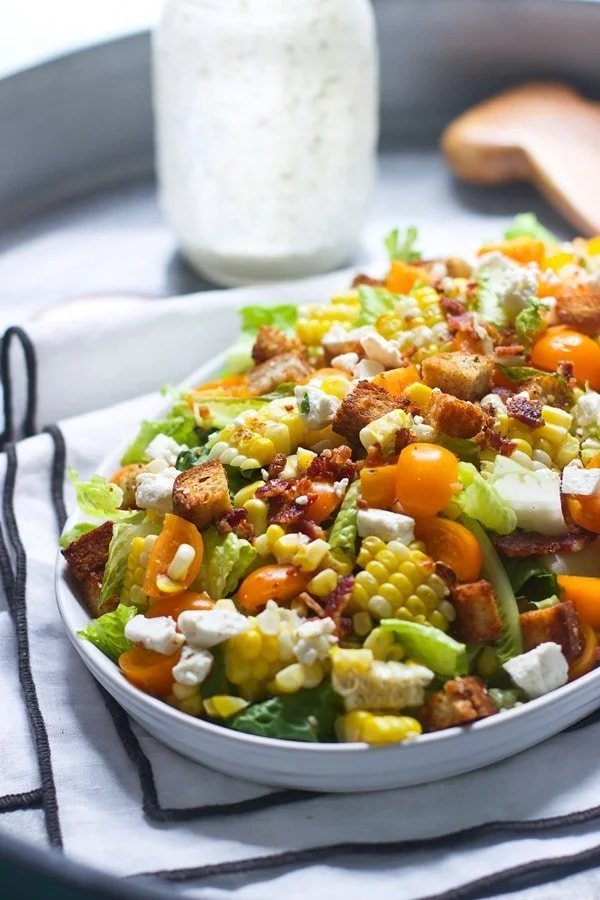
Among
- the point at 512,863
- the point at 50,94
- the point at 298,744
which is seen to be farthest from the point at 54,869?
the point at 50,94

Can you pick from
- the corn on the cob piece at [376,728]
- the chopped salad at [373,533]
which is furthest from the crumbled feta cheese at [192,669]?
the corn on the cob piece at [376,728]

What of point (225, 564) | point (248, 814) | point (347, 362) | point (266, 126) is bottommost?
point (248, 814)

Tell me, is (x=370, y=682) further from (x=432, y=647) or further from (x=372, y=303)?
(x=372, y=303)

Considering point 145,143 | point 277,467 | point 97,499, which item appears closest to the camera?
point 277,467

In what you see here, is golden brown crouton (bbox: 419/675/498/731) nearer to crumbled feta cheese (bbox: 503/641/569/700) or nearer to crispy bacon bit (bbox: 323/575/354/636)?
crumbled feta cheese (bbox: 503/641/569/700)

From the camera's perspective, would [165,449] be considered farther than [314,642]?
Yes

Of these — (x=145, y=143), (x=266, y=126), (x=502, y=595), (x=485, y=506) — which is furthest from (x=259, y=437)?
(x=145, y=143)

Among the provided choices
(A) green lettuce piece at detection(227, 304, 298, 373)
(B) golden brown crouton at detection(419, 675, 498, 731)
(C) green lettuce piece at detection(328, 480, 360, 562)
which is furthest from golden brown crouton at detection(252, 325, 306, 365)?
(B) golden brown crouton at detection(419, 675, 498, 731)
